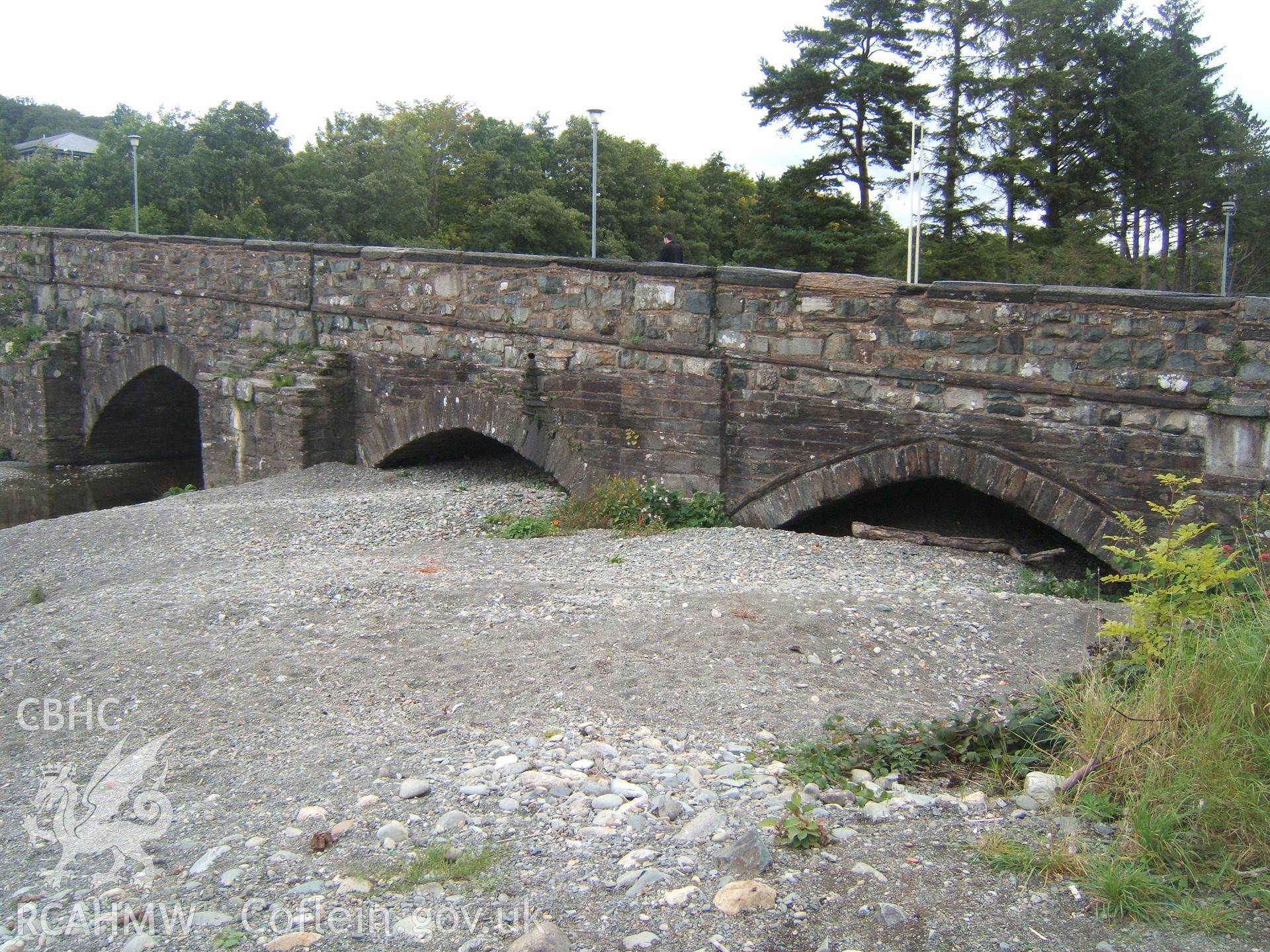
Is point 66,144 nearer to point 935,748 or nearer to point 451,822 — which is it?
point 451,822

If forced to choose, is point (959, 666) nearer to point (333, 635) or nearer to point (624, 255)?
point (333, 635)

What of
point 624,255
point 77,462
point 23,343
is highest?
point 624,255

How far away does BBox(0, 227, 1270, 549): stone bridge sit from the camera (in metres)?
6.58

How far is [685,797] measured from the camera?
3520 millimetres

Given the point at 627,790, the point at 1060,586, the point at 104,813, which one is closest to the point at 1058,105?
the point at 1060,586

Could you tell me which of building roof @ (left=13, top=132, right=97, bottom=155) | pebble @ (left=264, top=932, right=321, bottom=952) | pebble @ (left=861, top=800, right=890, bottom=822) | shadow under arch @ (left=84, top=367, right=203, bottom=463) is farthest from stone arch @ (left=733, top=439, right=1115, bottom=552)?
building roof @ (left=13, top=132, right=97, bottom=155)

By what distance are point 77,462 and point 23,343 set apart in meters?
1.81

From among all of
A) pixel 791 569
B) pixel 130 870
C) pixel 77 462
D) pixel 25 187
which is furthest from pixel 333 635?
pixel 25 187

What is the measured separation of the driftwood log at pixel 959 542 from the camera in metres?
7.20

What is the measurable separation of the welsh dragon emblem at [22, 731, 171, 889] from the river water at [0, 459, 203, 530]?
959cm

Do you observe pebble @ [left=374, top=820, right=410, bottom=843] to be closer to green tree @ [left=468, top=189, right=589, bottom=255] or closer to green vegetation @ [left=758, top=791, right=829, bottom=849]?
green vegetation @ [left=758, top=791, right=829, bottom=849]

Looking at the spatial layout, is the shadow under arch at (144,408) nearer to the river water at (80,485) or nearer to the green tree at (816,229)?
the river water at (80,485)

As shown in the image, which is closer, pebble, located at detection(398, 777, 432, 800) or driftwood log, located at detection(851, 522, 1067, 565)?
pebble, located at detection(398, 777, 432, 800)

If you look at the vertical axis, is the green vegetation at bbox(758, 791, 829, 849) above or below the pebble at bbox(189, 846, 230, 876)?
above
